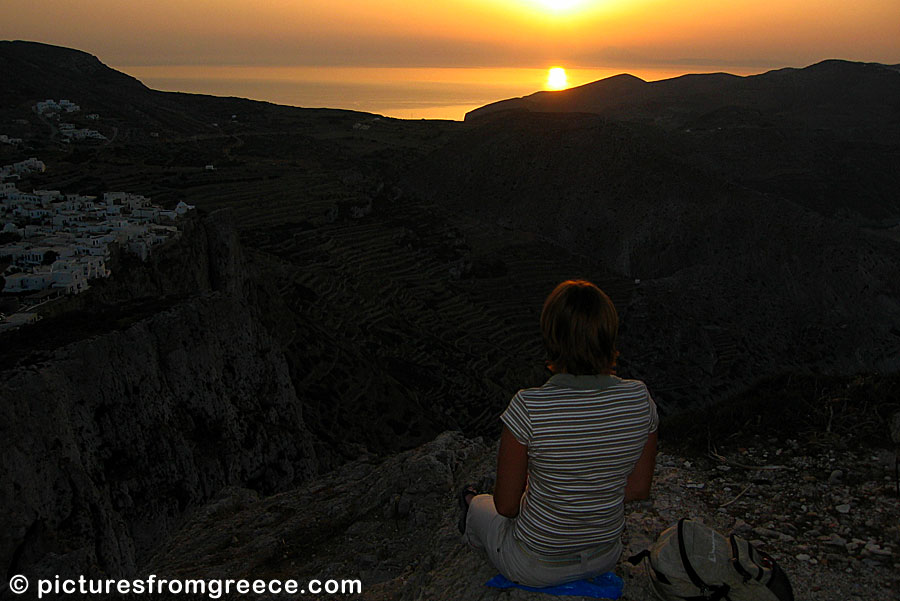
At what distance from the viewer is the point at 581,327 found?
375 centimetres

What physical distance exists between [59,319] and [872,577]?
13.1 meters

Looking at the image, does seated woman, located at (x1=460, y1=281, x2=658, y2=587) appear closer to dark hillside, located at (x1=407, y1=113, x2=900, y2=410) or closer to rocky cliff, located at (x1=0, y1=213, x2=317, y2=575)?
rocky cliff, located at (x1=0, y1=213, x2=317, y2=575)

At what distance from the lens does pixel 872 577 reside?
5.16 m

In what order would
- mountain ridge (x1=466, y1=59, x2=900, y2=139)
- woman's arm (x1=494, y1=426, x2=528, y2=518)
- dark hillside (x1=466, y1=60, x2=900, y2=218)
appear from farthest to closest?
1. mountain ridge (x1=466, y1=59, x2=900, y2=139)
2. dark hillside (x1=466, y1=60, x2=900, y2=218)
3. woman's arm (x1=494, y1=426, x2=528, y2=518)

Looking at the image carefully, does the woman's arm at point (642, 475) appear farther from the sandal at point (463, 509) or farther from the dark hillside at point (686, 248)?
the dark hillside at point (686, 248)

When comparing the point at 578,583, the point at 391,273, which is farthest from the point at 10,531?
the point at 391,273

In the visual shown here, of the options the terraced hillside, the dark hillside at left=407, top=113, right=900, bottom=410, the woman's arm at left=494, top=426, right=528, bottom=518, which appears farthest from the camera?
the dark hillside at left=407, top=113, right=900, bottom=410

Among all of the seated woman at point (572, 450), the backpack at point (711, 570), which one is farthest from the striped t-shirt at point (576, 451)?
the backpack at point (711, 570)

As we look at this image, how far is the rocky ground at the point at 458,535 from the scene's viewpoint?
5.29 m

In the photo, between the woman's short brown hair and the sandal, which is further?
the sandal

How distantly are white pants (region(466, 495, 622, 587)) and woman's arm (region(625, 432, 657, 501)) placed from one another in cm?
34

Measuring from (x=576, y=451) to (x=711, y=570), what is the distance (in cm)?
120

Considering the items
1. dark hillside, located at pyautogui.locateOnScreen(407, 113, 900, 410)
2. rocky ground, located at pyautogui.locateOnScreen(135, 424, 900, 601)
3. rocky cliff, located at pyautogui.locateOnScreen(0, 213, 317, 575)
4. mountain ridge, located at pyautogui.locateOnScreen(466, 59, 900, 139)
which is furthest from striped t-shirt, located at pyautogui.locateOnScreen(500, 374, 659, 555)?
mountain ridge, located at pyautogui.locateOnScreen(466, 59, 900, 139)

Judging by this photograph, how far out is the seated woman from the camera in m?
3.79
